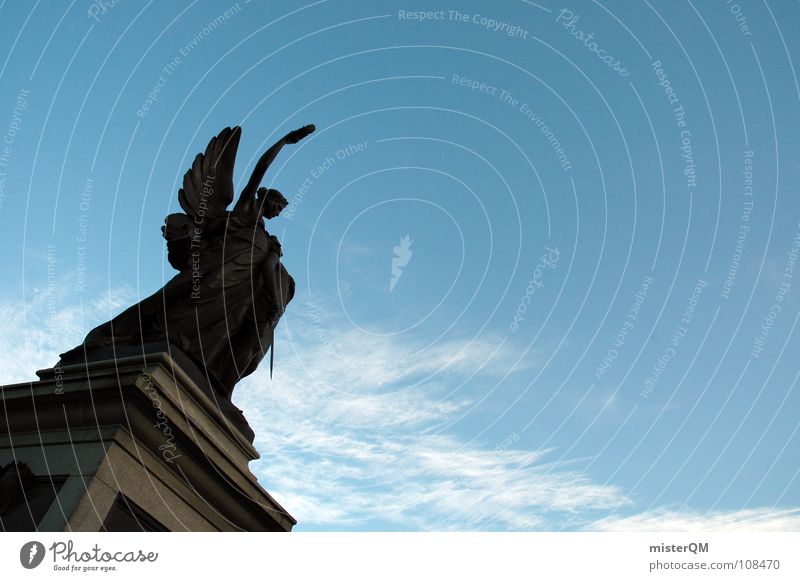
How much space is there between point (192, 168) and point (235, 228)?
1439 mm

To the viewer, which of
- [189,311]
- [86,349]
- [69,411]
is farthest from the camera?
[189,311]

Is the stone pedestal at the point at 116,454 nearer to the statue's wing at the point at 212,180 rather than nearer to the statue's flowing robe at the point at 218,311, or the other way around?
the statue's flowing robe at the point at 218,311

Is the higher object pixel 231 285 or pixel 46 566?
pixel 231 285

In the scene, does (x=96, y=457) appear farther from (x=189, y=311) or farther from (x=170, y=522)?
(x=189, y=311)

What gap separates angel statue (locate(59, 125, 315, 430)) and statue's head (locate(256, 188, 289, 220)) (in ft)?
0.05

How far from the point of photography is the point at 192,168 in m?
9.27

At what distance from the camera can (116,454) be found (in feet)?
16.5

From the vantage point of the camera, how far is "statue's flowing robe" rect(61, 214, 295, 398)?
719 centimetres

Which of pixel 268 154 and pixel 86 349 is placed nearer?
pixel 86 349

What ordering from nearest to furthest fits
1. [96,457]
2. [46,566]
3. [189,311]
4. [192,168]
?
[46,566] < [96,457] < [189,311] < [192,168]

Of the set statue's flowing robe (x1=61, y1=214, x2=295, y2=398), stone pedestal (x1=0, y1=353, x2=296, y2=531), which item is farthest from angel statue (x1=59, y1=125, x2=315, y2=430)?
stone pedestal (x1=0, y1=353, x2=296, y2=531)

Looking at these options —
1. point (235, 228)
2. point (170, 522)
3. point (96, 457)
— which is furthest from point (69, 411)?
point (235, 228)

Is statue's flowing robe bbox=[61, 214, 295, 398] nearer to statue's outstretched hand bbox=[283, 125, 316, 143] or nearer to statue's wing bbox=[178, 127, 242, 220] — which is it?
statue's wing bbox=[178, 127, 242, 220]

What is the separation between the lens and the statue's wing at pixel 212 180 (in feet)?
29.5
